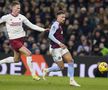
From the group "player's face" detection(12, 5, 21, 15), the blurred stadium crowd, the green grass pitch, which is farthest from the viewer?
the blurred stadium crowd

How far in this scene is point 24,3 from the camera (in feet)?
84.2

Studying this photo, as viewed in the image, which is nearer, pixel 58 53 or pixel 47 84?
pixel 47 84

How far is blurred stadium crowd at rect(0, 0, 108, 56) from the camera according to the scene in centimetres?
2214

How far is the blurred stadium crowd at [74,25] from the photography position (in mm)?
22141

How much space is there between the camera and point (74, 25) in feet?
76.5

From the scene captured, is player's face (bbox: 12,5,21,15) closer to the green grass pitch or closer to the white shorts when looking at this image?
the white shorts

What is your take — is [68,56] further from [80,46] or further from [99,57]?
[80,46]

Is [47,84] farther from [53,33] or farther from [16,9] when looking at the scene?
[16,9]

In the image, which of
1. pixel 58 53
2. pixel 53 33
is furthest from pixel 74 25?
pixel 53 33

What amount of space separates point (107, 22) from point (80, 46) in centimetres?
194

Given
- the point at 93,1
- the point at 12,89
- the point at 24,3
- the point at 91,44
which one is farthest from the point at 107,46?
the point at 12,89

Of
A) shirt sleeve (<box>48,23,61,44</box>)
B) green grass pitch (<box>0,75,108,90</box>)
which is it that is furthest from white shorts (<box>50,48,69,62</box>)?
green grass pitch (<box>0,75,108,90</box>)

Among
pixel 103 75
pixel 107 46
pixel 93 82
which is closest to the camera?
pixel 93 82

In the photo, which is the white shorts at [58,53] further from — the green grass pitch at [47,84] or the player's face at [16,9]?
the player's face at [16,9]
